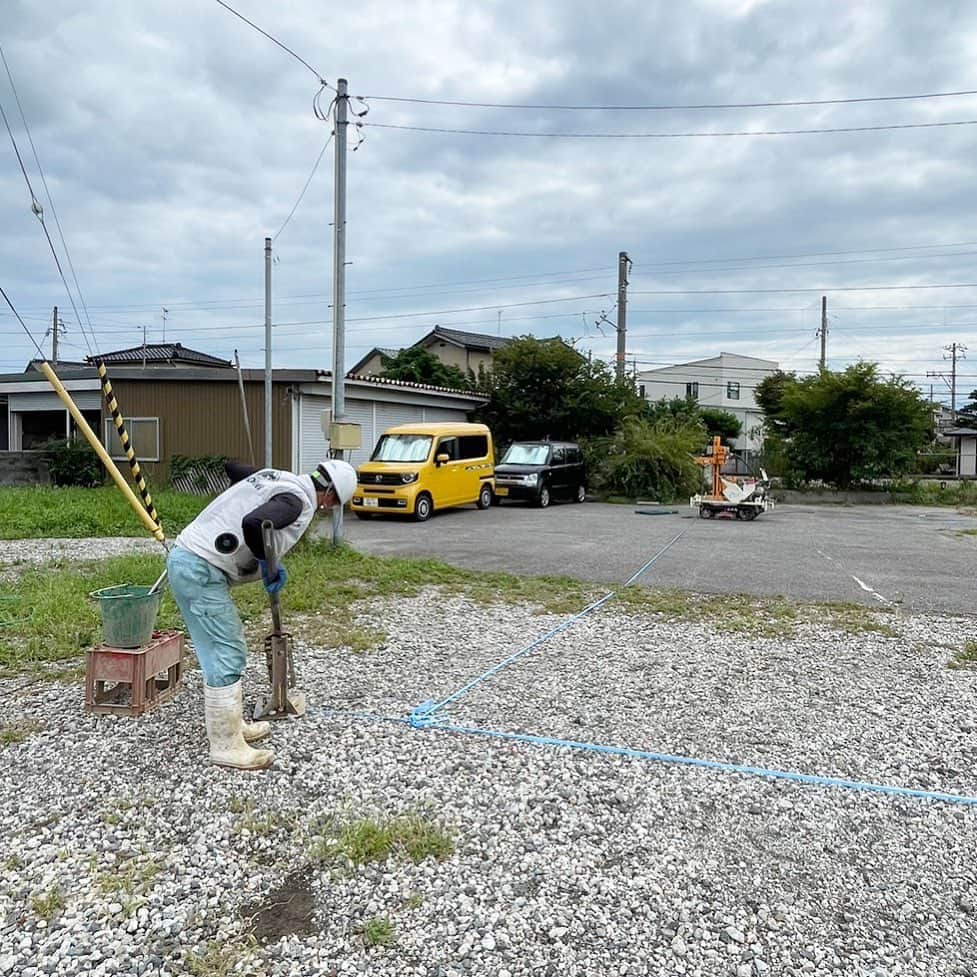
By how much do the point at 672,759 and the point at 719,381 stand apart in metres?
54.3

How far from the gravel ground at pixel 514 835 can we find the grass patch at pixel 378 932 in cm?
3

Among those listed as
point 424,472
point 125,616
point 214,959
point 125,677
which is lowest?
point 214,959

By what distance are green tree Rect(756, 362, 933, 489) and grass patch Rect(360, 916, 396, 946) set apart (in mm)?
21631

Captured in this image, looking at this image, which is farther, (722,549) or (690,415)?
(690,415)

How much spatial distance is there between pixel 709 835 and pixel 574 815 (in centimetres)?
51

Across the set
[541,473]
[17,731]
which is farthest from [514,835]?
[541,473]

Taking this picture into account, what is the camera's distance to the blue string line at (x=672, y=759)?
3326 millimetres

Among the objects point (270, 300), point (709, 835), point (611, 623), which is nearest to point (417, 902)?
point (709, 835)

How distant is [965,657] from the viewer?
5461mm

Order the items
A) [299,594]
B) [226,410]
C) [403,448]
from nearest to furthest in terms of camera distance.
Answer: [299,594]
[403,448]
[226,410]

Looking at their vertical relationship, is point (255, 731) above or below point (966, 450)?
below

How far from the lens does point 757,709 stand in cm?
436

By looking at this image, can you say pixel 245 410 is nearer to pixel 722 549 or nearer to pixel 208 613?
pixel 722 549

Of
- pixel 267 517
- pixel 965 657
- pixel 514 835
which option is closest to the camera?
pixel 514 835
